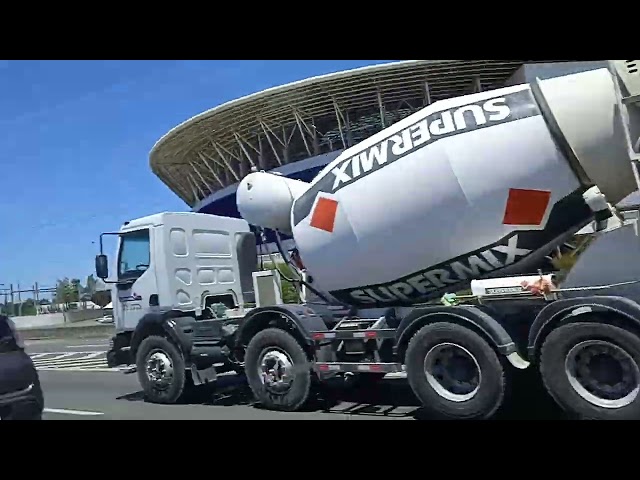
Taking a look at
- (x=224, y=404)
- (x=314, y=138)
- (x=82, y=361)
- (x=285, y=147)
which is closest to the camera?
(x=224, y=404)

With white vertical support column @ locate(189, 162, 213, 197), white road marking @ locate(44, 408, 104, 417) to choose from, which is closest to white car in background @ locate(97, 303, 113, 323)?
white road marking @ locate(44, 408, 104, 417)

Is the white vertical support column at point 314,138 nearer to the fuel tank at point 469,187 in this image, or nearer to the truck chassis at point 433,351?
the truck chassis at point 433,351

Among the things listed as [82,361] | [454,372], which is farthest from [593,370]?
[82,361]

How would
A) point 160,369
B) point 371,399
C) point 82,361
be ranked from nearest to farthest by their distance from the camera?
point 371,399
point 160,369
point 82,361

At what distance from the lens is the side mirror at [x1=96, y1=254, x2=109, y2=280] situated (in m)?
8.41

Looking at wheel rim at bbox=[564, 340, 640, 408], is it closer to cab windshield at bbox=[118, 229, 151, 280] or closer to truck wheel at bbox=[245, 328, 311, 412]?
truck wheel at bbox=[245, 328, 311, 412]

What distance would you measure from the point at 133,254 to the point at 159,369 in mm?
1572

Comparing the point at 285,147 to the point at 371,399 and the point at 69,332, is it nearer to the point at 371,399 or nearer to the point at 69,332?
the point at 69,332

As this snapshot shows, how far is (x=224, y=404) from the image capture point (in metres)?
8.09

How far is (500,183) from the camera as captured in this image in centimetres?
609

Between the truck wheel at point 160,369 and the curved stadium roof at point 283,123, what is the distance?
67.2 feet

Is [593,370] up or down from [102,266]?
down
